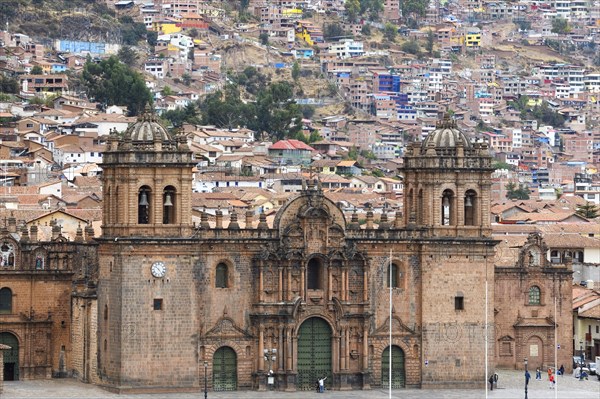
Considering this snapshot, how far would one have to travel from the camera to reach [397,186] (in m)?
198

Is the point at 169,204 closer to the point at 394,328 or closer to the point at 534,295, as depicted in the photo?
the point at 394,328

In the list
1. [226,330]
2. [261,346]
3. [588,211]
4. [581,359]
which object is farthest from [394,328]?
[588,211]

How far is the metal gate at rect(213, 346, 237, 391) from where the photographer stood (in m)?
99.7

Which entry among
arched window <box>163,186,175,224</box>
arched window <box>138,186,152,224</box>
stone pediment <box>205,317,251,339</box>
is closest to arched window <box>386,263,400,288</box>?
stone pediment <box>205,317,251,339</box>

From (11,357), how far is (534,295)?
24.9 meters

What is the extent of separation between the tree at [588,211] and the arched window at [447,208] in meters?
66.8

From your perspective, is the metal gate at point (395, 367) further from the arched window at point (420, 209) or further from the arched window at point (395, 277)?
the arched window at point (420, 209)

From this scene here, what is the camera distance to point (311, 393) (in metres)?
99.7

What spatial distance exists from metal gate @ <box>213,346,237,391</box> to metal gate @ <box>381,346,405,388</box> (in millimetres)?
6800

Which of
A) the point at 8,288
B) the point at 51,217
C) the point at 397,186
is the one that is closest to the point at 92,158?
the point at 397,186

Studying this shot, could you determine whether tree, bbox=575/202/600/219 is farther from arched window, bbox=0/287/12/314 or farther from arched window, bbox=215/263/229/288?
arched window, bbox=215/263/229/288

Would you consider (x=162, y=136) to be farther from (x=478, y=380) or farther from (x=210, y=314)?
(x=478, y=380)

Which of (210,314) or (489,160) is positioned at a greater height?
(489,160)

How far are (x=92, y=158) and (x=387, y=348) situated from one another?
85.8 meters
